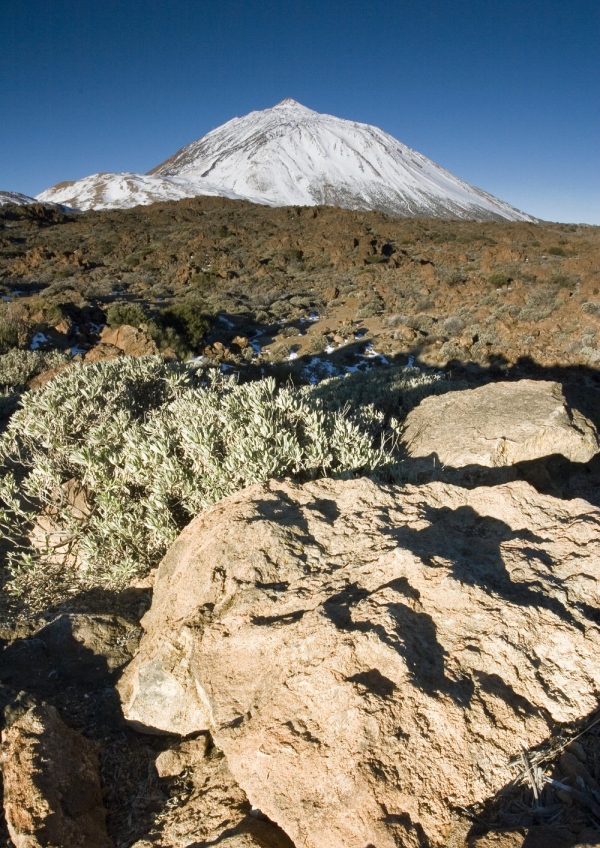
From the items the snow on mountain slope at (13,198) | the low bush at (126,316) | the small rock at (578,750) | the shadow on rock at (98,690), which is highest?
the snow on mountain slope at (13,198)

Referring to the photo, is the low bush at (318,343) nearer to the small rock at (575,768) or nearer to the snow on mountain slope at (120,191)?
the small rock at (575,768)

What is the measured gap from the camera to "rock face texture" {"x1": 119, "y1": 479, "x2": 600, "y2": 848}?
1.23 meters

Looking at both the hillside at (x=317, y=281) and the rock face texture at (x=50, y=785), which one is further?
the hillside at (x=317, y=281)

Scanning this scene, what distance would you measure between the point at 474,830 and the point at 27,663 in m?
1.99

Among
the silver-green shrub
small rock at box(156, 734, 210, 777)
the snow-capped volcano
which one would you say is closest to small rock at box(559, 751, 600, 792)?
small rock at box(156, 734, 210, 777)

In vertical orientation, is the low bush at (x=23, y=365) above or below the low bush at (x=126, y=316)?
below

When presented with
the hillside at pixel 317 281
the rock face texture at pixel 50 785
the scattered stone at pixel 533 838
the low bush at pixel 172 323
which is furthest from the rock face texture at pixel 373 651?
the low bush at pixel 172 323

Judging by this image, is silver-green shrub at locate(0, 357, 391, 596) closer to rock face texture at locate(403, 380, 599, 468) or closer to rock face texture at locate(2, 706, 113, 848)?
rock face texture at locate(403, 380, 599, 468)

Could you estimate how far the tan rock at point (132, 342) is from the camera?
971cm

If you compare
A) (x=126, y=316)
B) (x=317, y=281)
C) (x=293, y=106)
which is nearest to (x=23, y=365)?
(x=126, y=316)

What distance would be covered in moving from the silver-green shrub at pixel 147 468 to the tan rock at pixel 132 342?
6229 millimetres

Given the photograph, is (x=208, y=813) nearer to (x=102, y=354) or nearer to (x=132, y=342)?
(x=102, y=354)

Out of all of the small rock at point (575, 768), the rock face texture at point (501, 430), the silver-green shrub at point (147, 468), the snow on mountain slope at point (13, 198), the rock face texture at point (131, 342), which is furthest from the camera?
the snow on mountain slope at point (13, 198)

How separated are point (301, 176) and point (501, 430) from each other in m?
74.7
